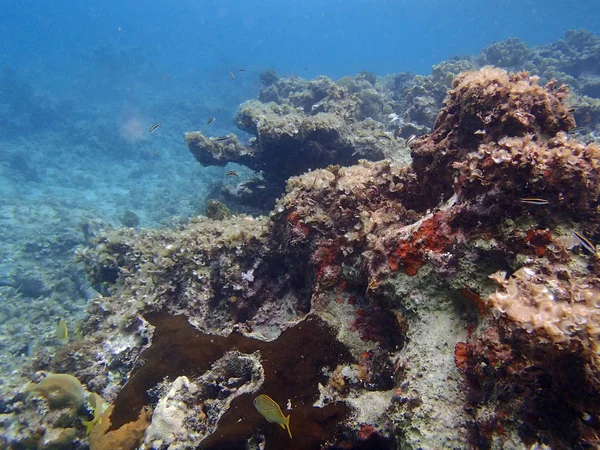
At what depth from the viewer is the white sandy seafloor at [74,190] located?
10859mm

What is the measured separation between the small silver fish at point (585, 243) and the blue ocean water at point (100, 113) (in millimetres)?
10937

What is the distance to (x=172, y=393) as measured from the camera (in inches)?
144

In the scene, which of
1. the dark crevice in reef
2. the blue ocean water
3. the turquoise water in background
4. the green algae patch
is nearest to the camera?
the dark crevice in reef

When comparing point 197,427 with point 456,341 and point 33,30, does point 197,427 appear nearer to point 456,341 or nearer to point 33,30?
point 456,341

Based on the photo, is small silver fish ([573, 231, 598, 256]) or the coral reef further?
the coral reef

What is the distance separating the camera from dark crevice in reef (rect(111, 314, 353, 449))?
9.83 feet

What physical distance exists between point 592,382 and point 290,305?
3555 millimetres

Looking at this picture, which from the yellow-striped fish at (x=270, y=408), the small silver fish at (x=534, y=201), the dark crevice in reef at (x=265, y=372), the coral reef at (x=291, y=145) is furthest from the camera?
the coral reef at (x=291, y=145)

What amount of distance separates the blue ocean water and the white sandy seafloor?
76mm

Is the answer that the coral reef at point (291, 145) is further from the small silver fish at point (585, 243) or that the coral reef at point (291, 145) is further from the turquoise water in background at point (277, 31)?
the turquoise water in background at point (277, 31)

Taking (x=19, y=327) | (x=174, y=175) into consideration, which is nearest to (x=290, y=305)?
(x=19, y=327)

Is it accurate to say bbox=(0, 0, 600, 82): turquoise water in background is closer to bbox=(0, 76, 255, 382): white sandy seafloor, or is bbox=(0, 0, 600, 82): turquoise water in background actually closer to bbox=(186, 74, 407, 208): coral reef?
bbox=(0, 76, 255, 382): white sandy seafloor

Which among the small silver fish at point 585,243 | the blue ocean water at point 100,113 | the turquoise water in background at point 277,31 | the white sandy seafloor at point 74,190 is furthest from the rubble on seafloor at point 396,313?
the turquoise water in background at point 277,31

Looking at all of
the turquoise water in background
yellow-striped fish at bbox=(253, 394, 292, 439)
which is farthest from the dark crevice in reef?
the turquoise water in background
